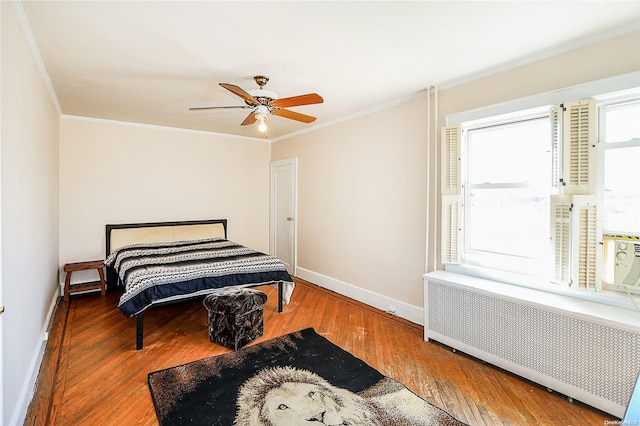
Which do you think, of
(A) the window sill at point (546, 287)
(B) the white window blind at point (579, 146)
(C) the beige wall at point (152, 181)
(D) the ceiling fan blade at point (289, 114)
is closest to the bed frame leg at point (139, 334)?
(D) the ceiling fan blade at point (289, 114)

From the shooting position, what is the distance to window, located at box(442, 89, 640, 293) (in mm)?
2184

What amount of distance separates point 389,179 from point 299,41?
195 centimetres

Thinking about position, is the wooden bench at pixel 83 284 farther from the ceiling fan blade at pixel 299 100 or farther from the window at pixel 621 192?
the window at pixel 621 192

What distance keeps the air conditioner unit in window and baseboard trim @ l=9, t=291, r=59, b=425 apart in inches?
152

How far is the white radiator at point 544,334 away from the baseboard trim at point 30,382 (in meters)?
3.08

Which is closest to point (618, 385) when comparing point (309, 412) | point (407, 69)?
point (309, 412)

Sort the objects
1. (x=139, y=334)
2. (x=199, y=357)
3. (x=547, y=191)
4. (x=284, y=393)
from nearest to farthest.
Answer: (x=284, y=393), (x=547, y=191), (x=199, y=357), (x=139, y=334)

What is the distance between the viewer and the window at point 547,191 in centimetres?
218

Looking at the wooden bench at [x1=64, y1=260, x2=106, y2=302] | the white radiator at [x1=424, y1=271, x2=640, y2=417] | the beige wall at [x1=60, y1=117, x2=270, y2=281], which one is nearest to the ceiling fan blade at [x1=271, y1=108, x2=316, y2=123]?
the white radiator at [x1=424, y1=271, x2=640, y2=417]

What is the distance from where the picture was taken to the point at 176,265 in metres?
3.25

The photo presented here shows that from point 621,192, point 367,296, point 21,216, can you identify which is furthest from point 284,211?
point 621,192

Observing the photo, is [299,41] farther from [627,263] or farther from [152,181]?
[152,181]

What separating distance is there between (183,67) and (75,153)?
2840mm

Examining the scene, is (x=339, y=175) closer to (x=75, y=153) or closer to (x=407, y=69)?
(x=407, y=69)
